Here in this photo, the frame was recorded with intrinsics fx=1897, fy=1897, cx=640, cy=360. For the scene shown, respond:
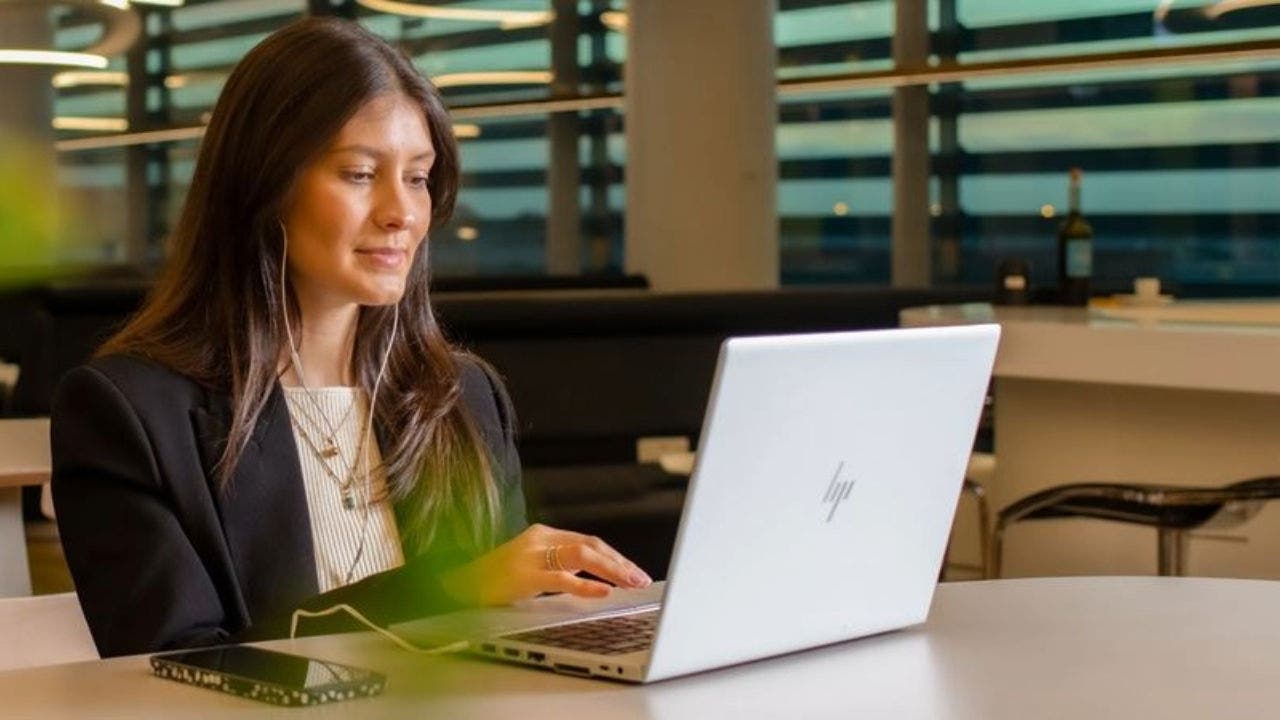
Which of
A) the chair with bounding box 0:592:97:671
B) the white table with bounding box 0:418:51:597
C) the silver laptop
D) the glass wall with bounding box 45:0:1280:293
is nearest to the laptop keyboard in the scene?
the silver laptop

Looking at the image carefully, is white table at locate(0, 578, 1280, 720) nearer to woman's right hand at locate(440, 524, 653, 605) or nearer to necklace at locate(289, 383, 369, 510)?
woman's right hand at locate(440, 524, 653, 605)

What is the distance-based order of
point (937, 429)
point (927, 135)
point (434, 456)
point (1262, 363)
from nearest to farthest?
point (937, 429) < point (434, 456) < point (1262, 363) < point (927, 135)

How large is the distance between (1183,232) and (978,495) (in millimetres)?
5756

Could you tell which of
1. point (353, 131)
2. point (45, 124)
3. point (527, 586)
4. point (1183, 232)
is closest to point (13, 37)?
point (45, 124)

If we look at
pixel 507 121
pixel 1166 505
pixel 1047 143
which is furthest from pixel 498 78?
pixel 1166 505

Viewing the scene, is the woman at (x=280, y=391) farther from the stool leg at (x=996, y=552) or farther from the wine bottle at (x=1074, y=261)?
the wine bottle at (x=1074, y=261)

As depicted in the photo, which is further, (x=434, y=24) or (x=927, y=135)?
(x=434, y=24)

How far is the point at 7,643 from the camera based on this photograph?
71.0 inches

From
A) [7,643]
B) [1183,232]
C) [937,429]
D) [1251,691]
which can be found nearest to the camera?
[1251,691]

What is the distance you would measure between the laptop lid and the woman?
0.38 m

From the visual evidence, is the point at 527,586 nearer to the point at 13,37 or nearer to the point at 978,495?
the point at 13,37

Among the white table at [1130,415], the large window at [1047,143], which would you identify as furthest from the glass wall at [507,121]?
the white table at [1130,415]

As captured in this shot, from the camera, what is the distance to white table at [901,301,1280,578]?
4219mm

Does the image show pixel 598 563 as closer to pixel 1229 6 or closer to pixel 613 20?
pixel 1229 6
